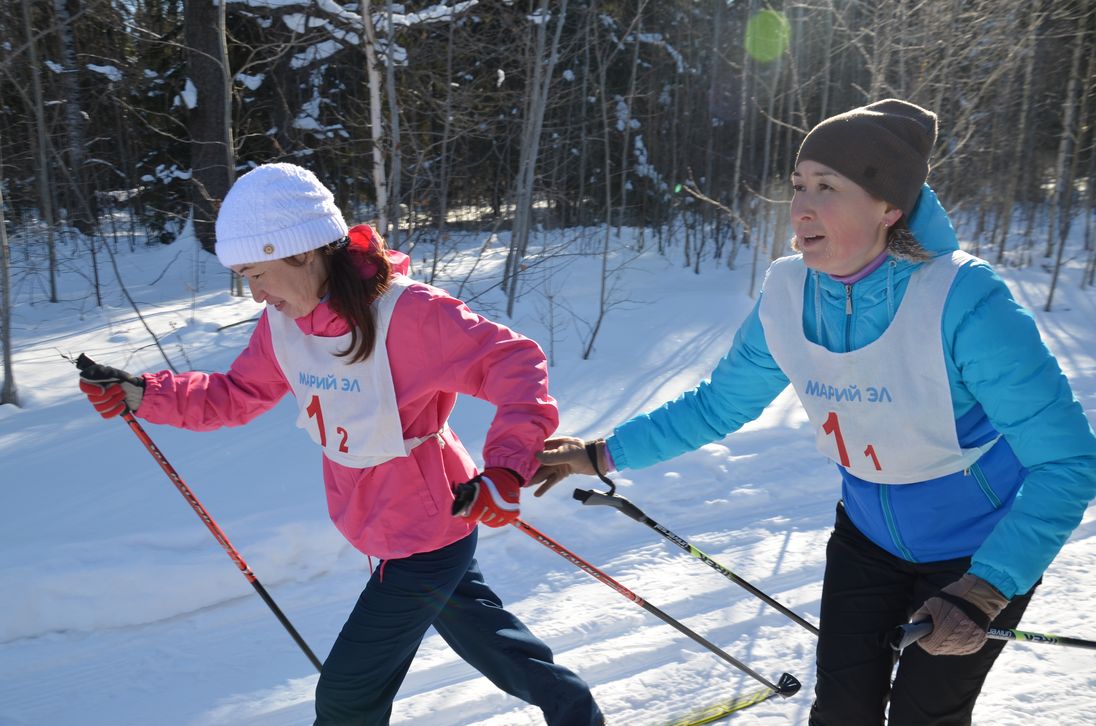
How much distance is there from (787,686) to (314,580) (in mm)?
2276

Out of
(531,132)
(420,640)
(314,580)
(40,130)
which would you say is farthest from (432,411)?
(40,130)

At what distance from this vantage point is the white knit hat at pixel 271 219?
206cm

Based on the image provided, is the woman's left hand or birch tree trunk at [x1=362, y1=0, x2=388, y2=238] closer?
the woman's left hand

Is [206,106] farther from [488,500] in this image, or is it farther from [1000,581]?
[1000,581]

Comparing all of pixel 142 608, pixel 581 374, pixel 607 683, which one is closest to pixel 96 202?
pixel 581 374

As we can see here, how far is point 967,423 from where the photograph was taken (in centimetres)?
194

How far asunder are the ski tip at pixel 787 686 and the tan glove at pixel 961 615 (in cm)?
154

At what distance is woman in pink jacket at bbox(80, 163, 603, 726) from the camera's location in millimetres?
2104

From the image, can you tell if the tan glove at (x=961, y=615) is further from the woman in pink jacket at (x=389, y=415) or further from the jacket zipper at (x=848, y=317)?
the woman in pink jacket at (x=389, y=415)

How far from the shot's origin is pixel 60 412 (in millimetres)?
5723

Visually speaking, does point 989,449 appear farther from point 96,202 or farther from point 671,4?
point 671,4

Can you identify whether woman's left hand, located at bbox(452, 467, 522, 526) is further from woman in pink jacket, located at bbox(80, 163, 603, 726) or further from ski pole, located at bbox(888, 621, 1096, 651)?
ski pole, located at bbox(888, 621, 1096, 651)

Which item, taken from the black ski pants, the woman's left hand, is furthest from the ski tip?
the woman's left hand

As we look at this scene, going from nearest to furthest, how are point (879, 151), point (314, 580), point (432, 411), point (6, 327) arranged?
point (879, 151), point (432, 411), point (314, 580), point (6, 327)
